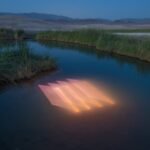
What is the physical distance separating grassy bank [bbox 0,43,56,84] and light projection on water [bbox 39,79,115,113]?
1163 millimetres

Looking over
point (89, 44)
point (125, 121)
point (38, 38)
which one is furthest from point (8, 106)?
point (38, 38)

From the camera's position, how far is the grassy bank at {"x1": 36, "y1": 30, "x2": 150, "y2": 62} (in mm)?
21314

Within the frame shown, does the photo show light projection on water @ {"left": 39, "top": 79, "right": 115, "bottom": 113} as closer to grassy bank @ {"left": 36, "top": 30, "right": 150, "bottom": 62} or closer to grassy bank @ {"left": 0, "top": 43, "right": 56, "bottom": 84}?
grassy bank @ {"left": 0, "top": 43, "right": 56, "bottom": 84}

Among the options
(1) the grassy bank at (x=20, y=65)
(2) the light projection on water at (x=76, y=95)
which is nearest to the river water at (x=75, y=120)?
(2) the light projection on water at (x=76, y=95)

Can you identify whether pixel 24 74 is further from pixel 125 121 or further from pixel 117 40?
pixel 117 40

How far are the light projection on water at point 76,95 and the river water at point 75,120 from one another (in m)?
0.28

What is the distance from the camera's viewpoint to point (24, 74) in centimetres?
1458

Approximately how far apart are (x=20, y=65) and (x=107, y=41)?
12.3m

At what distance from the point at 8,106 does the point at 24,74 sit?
3.76 meters

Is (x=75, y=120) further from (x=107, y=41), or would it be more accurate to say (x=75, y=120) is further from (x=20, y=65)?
(x=107, y=41)

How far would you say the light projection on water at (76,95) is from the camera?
35.8ft

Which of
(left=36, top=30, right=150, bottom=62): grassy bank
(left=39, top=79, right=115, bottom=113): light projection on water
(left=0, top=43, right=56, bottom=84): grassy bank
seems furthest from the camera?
(left=36, top=30, right=150, bottom=62): grassy bank

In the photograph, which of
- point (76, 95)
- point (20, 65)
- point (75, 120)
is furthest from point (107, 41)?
point (75, 120)

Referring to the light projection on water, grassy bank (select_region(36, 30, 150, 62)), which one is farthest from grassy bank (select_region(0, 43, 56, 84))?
grassy bank (select_region(36, 30, 150, 62))
